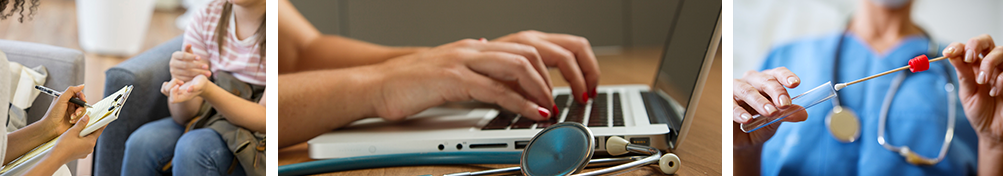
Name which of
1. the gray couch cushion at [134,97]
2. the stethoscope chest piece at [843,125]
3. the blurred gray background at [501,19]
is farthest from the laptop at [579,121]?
the stethoscope chest piece at [843,125]

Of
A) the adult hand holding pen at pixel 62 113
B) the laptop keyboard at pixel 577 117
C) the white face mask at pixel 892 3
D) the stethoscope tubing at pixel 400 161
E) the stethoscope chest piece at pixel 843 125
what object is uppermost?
the white face mask at pixel 892 3

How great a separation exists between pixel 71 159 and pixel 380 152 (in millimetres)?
177

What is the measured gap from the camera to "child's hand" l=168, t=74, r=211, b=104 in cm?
29

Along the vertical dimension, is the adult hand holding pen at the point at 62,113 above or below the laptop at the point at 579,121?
above

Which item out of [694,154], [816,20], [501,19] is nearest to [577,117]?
[694,154]

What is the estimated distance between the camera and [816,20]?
0.96m

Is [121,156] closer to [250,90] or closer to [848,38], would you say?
[250,90]

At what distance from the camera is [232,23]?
0.31 meters

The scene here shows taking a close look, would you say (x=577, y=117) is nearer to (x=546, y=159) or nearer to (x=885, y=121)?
(x=546, y=159)

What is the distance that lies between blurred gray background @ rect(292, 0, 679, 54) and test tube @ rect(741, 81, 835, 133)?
0.48 metres

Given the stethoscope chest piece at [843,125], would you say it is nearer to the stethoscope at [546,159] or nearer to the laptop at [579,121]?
the laptop at [579,121]

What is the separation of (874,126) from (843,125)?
0.04m

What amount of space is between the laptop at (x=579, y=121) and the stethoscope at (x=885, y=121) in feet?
1.28

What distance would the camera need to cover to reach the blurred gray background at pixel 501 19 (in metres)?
0.75
